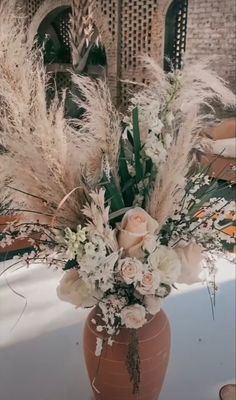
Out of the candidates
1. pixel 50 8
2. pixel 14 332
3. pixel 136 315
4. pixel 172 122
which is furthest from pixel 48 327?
pixel 50 8

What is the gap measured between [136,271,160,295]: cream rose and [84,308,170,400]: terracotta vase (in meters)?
0.10

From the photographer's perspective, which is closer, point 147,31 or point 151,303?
point 151,303

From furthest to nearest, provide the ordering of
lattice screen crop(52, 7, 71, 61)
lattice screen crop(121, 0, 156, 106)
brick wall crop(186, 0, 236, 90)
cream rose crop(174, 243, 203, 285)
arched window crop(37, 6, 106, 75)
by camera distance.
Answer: lattice screen crop(52, 7, 71, 61) < arched window crop(37, 6, 106, 75) < lattice screen crop(121, 0, 156, 106) < brick wall crop(186, 0, 236, 90) < cream rose crop(174, 243, 203, 285)

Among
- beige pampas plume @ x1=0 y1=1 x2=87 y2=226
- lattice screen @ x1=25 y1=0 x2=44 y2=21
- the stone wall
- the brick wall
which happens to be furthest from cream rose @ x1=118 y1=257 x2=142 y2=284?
lattice screen @ x1=25 y1=0 x2=44 y2=21

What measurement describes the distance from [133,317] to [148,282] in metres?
0.06

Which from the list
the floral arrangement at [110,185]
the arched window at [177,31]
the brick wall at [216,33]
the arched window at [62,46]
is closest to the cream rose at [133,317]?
the floral arrangement at [110,185]

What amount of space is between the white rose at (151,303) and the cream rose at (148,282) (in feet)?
0.11

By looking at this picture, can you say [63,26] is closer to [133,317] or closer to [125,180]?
[125,180]

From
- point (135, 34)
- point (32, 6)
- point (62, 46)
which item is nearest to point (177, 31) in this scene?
point (135, 34)

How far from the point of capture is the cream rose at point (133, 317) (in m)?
0.75

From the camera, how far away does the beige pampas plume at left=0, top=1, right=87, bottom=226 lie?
70 centimetres

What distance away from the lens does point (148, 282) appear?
0.74 m

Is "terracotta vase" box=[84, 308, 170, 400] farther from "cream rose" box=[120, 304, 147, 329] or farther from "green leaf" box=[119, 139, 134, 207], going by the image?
"green leaf" box=[119, 139, 134, 207]

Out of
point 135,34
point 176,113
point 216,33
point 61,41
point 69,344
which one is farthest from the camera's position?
point 61,41
